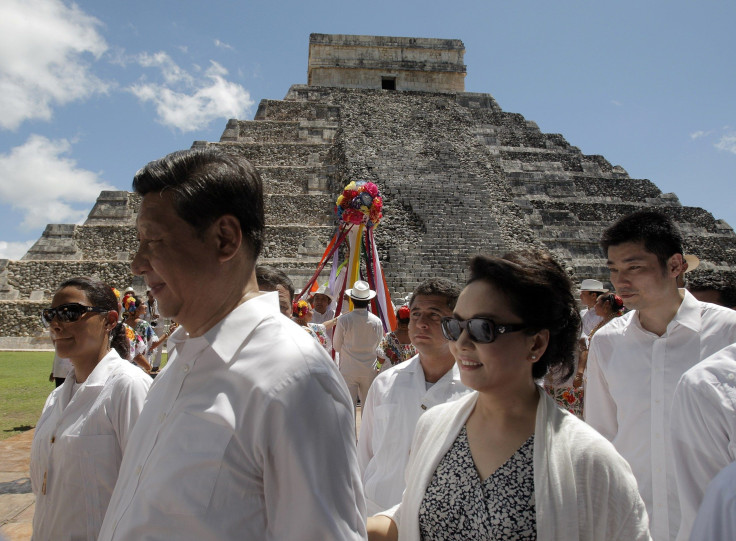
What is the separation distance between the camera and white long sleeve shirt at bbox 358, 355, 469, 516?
2.44 meters

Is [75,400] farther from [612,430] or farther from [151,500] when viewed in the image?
[612,430]

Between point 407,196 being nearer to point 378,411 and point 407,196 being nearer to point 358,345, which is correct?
point 358,345

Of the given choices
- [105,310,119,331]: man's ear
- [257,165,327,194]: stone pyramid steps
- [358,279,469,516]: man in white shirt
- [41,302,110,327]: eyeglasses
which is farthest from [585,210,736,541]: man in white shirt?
[257,165,327,194]: stone pyramid steps

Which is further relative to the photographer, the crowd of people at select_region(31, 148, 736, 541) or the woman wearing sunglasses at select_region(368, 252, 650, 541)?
the woman wearing sunglasses at select_region(368, 252, 650, 541)

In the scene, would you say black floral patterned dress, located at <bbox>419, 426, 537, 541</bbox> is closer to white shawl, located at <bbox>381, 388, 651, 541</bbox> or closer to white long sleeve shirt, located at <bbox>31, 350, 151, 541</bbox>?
white shawl, located at <bbox>381, 388, 651, 541</bbox>

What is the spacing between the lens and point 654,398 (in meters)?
2.61

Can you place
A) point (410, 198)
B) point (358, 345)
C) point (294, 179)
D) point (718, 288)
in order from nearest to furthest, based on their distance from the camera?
1. point (718, 288)
2. point (358, 345)
3. point (410, 198)
4. point (294, 179)

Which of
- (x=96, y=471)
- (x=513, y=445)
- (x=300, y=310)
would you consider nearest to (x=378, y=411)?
(x=513, y=445)

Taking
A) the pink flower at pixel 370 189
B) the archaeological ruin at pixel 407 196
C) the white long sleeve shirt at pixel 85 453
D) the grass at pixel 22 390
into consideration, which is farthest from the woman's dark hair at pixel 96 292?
the archaeological ruin at pixel 407 196

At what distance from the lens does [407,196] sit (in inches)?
733

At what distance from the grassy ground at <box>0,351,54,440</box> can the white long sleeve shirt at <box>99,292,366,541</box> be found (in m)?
5.96

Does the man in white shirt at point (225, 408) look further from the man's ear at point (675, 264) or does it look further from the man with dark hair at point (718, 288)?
the man with dark hair at point (718, 288)

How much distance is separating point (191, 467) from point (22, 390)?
29.9ft

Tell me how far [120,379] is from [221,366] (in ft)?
3.76
